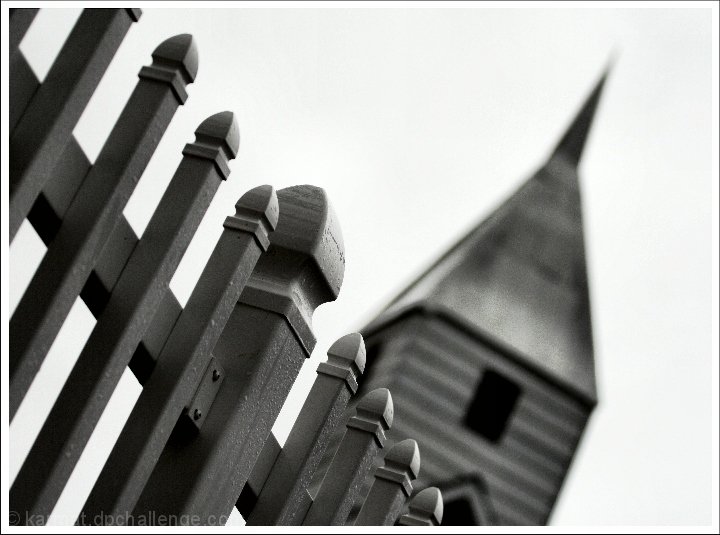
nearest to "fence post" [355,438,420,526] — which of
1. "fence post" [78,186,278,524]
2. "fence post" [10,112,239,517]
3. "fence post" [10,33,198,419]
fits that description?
"fence post" [78,186,278,524]

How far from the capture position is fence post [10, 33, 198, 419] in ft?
4.91

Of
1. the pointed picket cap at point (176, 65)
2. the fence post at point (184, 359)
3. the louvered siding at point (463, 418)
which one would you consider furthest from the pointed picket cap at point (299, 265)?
the louvered siding at point (463, 418)

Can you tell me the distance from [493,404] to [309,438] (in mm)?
24840

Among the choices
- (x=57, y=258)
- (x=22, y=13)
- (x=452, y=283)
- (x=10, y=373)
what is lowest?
(x=10, y=373)

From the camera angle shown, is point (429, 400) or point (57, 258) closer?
point (57, 258)

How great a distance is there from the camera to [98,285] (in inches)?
62.6

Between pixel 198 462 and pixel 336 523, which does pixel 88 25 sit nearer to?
pixel 198 462

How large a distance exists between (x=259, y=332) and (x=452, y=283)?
24101 mm

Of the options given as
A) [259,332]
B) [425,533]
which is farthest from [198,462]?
[425,533]

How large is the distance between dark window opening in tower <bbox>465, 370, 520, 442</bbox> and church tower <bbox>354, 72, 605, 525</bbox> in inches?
0.8

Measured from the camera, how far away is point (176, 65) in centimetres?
162

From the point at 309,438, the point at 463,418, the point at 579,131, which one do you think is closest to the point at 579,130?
the point at 579,131

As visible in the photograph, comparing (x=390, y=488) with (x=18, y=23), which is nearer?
(x=18, y=23)

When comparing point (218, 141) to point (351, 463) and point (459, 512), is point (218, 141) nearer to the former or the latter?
point (351, 463)
